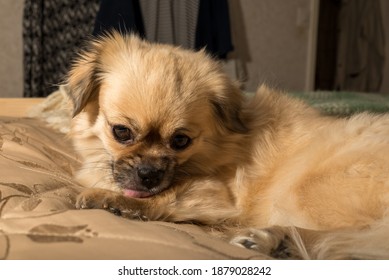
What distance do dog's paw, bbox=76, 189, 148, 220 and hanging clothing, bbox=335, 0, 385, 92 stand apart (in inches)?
198

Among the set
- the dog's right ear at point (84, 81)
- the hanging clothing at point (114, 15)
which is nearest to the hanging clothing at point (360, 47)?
the hanging clothing at point (114, 15)

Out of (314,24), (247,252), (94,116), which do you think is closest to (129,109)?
(94,116)

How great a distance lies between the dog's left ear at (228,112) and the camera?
4.96ft

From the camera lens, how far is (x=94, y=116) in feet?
5.25

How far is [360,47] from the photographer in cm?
564

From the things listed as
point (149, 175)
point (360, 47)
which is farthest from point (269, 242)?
point (360, 47)

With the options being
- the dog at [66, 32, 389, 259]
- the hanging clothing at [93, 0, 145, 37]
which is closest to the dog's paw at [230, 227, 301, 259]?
the dog at [66, 32, 389, 259]

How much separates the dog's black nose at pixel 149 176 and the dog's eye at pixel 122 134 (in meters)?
0.13

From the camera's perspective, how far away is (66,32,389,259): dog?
1.23 meters

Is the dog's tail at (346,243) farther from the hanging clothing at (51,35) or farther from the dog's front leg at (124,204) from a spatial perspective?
the hanging clothing at (51,35)

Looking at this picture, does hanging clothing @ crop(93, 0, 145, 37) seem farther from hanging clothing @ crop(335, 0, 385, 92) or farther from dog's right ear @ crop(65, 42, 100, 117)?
hanging clothing @ crop(335, 0, 385, 92)

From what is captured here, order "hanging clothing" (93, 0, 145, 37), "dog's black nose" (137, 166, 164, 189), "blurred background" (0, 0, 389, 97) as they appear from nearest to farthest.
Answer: "dog's black nose" (137, 166, 164, 189)
"hanging clothing" (93, 0, 145, 37)
"blurred background" (0, 0, 389, 97)

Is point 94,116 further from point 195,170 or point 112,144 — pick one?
point 195,170

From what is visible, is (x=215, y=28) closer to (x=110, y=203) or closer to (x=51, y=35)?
(x=51, y=35)
